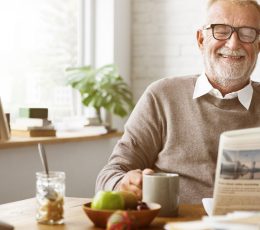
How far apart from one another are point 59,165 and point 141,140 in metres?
1.40

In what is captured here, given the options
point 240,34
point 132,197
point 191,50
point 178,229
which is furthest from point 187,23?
point 178,229

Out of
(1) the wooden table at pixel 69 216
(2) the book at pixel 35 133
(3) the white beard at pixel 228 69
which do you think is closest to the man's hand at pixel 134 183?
(1) the wooden table at pixel 69 216

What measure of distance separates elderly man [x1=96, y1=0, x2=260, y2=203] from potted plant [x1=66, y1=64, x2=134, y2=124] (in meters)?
1.59

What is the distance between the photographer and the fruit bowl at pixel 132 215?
153 cm

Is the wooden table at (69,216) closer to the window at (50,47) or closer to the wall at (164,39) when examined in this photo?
the window at (50,47)

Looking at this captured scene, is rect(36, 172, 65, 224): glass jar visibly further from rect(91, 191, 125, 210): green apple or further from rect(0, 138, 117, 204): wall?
rect(0, 138, 117, 204): wall

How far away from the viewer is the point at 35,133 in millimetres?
3600

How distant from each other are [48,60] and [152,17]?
35.2 inches

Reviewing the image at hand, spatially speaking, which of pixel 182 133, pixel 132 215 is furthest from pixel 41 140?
pixel 132 215

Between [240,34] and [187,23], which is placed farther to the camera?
[187,23]

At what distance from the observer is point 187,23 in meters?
4.37

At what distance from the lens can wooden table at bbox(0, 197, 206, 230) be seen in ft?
5.19

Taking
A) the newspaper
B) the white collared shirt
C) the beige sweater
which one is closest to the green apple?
the newspaper

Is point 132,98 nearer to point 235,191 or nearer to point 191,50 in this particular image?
point 191,50
